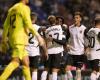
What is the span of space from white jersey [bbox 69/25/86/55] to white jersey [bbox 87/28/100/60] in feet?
1.02

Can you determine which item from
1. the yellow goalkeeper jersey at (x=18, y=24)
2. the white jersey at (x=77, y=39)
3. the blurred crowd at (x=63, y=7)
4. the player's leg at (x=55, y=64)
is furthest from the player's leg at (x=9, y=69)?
the blurred crowd at (x=63, y=7)

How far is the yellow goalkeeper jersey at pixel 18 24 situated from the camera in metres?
14.7

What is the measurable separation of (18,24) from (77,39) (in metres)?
2.92

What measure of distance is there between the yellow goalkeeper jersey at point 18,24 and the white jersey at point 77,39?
2650 millimetres

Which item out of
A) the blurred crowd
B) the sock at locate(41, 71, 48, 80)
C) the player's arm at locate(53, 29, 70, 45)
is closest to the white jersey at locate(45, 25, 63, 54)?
the player's arm at locate(53, 29, 70, 45)

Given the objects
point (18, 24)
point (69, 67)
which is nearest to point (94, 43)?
point (69, 67)

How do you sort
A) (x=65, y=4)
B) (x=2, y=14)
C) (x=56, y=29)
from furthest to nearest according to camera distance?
1. (x=65, y=4)
2. (x=2, y=14)
3. (x=56, y=29)

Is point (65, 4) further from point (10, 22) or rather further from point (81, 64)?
point (10, 22)

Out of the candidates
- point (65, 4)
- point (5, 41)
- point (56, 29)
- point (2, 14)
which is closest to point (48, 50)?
point (56, 29)

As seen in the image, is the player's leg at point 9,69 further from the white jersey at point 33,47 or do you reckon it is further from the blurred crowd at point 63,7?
A: the blurred crowd at point 63,7

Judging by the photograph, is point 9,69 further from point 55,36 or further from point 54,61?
point 55,36

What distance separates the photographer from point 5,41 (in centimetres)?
1497

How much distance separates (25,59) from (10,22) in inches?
37.9

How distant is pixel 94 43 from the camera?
16906mm
